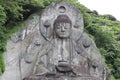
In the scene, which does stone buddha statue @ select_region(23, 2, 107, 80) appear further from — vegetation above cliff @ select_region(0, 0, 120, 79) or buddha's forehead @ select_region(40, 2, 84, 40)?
vegetation above cliff @ select_region(0, 0, 120, 79)

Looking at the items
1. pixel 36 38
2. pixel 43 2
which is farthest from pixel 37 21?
pixel 43 2

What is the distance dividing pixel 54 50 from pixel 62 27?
2.30 feet

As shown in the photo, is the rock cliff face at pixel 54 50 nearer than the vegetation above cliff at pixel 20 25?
Yes

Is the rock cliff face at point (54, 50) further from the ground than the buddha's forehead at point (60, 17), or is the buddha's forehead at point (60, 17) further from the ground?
the buddha's forehead at point (60, 17)

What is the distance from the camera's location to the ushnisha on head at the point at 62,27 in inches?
432

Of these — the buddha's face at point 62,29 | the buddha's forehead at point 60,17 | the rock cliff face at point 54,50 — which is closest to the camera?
the rock cliff face at point 54,50

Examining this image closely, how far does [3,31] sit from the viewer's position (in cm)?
1121

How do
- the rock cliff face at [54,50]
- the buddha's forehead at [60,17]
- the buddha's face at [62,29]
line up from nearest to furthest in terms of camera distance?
the rock cliff face at [54,50] < the buddha's face at [62,29] < the buddha's forehead at [60,17]

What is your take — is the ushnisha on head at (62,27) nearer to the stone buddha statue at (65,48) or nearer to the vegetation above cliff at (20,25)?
the stone buddha statue at (65,48)

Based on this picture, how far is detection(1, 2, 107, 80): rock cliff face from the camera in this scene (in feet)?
35.4

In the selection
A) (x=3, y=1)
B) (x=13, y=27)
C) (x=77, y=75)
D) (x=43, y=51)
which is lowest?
(x=77, y=75)

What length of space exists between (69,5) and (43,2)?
1.39 meters

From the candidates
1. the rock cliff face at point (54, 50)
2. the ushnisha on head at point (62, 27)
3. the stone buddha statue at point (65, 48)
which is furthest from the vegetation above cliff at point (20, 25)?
the ushnisha on head at point (62, 27)

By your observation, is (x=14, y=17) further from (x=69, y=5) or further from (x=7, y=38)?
(x=69, y=5)
